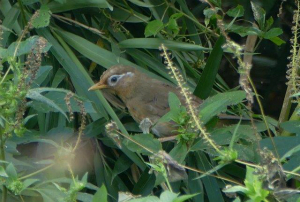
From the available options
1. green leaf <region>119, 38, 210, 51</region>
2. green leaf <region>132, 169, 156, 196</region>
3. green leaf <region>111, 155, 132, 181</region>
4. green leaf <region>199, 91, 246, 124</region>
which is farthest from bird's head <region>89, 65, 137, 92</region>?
green leaf <region>199, 91, 246, 124</region>

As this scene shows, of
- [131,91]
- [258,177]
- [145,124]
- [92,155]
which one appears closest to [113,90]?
[131,91]

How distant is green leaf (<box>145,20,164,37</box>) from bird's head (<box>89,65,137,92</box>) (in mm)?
262

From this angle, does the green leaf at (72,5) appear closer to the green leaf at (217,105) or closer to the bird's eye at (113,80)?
the bird's eye at (113,80)

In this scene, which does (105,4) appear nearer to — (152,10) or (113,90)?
→ (152,10)

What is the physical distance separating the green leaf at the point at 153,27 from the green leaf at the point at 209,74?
1.02 ft

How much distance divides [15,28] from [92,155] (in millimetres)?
755

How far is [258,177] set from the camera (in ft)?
6.14

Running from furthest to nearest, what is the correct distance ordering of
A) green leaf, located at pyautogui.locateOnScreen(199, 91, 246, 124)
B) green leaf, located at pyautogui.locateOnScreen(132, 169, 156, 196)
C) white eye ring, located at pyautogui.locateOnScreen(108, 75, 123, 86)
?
white eye ring, located at pyautogui.locateOnScreen(108, 75, 123, 86) < green leaf, located at pyautogui.locateOnScreen(132, 169, 156, 196) < green leaf, located at pyautogui.locateOnScreen(199, 91, 246, 124)

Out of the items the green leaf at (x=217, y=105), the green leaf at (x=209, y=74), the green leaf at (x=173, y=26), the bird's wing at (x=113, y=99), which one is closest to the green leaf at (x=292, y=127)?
the green leaf at (x=217, y=105)

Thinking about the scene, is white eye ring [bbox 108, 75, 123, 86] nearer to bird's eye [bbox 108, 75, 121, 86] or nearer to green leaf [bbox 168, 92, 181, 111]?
bird's eye [bbox 108, 75, 121, 86]

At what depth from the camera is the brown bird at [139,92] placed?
3.87 meters

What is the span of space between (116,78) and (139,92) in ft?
1.20

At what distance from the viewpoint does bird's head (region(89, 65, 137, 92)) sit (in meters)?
3.80

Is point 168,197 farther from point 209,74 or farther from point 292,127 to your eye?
point 209,74
